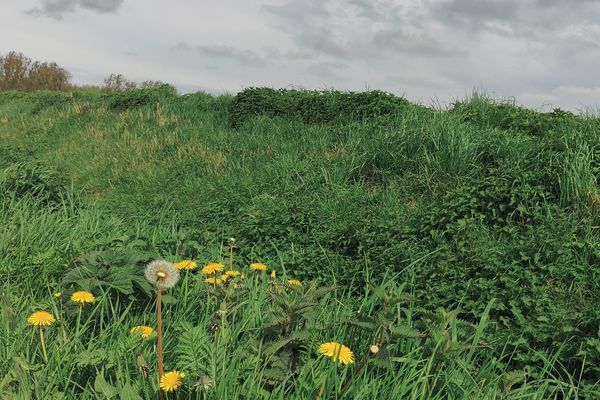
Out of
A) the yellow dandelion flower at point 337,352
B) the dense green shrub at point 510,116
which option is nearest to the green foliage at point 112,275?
the yellow dandelion flower at point 337,352

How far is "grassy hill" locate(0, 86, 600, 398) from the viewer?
9.55 feet

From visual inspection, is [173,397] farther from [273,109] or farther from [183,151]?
[273,109]

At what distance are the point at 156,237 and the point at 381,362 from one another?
9.57 ft

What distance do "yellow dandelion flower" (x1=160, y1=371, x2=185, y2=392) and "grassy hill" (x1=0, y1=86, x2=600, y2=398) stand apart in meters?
0.21

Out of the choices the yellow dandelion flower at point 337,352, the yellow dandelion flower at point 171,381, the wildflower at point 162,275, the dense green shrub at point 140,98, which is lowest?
the yellow dandelion flower at point 171,381

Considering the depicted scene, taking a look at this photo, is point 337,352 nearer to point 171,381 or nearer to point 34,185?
point 171,381

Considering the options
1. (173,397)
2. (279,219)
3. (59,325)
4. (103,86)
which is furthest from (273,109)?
(103,86)

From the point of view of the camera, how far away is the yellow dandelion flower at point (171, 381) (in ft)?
5.78

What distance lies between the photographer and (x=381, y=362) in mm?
2025

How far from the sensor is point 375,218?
4.50 meters

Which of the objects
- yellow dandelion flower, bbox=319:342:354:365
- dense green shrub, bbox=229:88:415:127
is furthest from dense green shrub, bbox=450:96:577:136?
yellow dandelion flower, bbox=319:342:354:365

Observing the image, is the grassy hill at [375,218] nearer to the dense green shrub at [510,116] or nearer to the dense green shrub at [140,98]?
the dense green shrub at [510,116]

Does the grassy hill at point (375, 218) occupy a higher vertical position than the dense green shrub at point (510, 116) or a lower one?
lower

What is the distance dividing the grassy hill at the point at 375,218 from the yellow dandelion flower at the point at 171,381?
0.68ft
